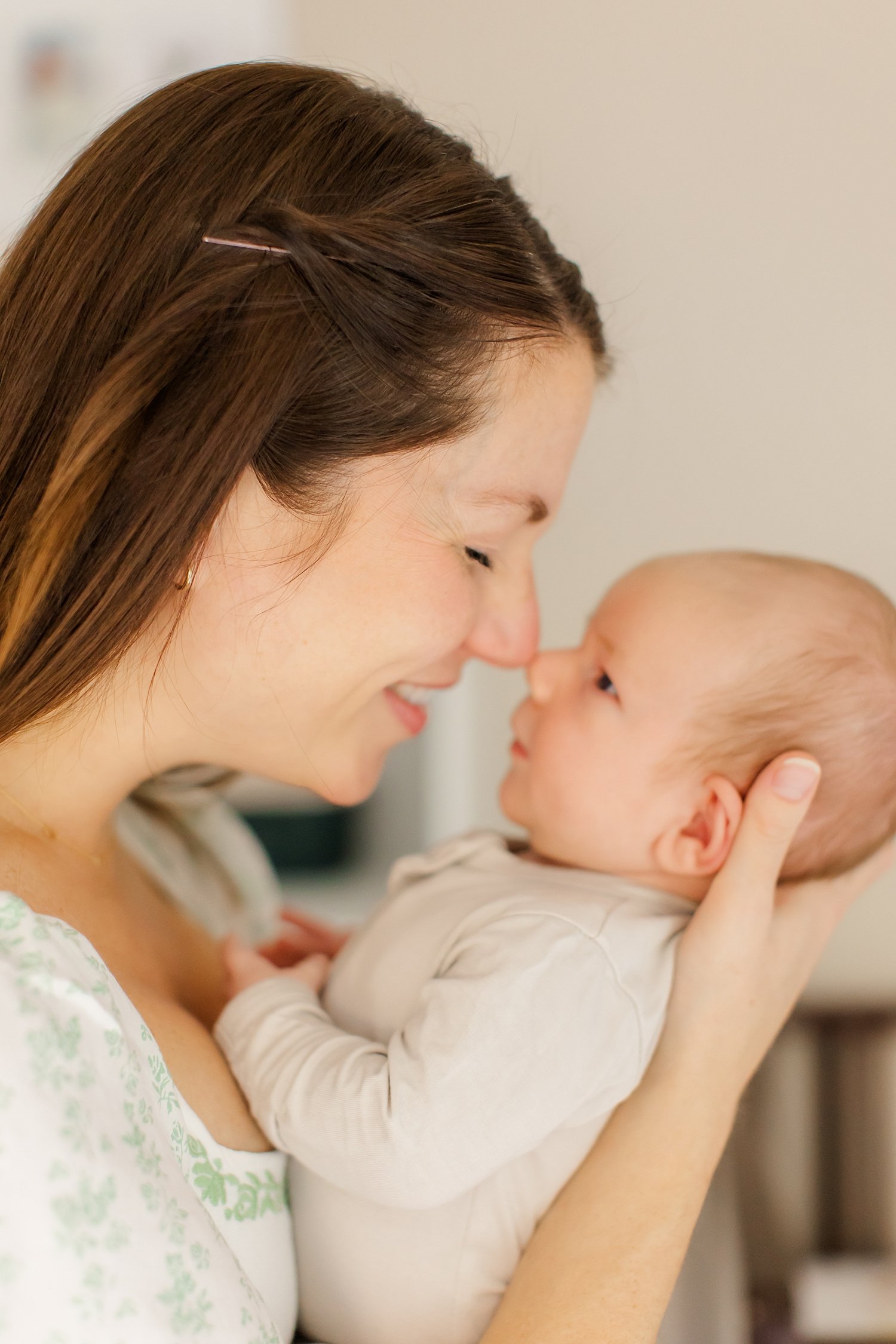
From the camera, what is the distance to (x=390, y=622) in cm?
90

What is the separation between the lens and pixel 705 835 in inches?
40.4

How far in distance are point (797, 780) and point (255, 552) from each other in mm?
499

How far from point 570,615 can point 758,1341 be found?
1.18 metres

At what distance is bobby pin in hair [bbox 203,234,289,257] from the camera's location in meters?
0.78

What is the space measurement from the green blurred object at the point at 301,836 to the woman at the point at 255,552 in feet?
4.20

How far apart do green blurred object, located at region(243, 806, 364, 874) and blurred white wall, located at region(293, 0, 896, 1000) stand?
86 cm

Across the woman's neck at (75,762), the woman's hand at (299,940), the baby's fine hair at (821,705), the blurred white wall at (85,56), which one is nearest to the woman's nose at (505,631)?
the baby's fine hair at (821,705)

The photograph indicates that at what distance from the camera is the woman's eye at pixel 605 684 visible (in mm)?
1083

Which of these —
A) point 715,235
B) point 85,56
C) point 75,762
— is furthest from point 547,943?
point 85,56

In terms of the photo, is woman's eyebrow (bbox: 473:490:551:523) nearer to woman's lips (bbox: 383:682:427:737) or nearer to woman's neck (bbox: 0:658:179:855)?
woman's lips (bbox: 383:682:427:737)

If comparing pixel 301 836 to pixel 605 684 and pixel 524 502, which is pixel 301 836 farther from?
pixel 524 502

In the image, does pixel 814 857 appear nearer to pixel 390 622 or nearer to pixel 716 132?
A: pixel 390 622

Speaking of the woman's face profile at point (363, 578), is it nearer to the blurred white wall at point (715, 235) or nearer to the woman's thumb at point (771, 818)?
the woman's thumb at point (771, 818)

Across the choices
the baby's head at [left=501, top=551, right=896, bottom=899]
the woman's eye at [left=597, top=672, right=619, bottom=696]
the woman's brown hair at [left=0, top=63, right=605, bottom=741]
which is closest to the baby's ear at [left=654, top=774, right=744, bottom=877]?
the baby's head at [left=501, top=551, right=896, bottom=899]
